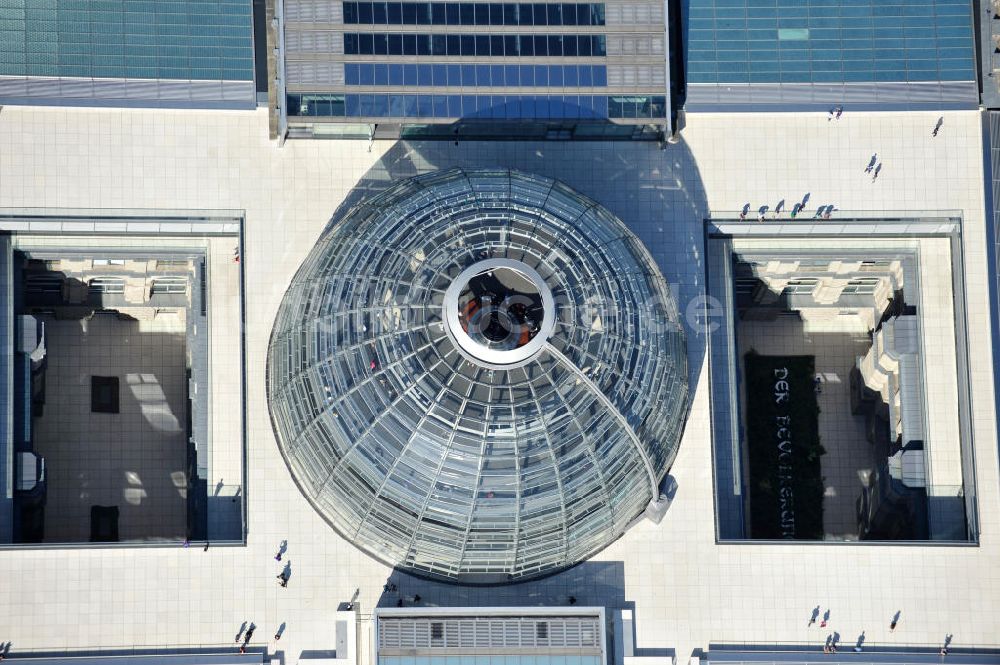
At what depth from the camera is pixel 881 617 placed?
230 feet

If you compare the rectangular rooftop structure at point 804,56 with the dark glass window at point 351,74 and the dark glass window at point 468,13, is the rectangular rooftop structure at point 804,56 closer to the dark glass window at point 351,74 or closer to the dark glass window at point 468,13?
the dark glass window at point 468,13

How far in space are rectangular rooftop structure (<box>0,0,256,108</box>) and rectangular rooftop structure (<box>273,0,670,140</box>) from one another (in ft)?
14.9

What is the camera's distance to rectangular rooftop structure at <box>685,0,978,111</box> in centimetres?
7269

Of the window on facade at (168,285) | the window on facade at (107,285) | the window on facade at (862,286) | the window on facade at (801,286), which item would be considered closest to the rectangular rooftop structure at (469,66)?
the window on facade at (168,285)

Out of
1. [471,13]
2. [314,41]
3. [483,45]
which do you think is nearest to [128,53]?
[314,41]

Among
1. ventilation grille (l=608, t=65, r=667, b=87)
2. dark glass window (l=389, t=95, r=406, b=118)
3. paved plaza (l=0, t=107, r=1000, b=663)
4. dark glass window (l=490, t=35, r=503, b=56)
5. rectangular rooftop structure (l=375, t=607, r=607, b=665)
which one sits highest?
dark glass window (l=490, t=35, r=503, b=56)

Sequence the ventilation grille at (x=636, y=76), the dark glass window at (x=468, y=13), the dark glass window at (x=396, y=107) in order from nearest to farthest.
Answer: the dark glass window at (x=396, y=107)
the dark glass window at (x=468, y=13)
the ventilation grille at (x=636, y=76)

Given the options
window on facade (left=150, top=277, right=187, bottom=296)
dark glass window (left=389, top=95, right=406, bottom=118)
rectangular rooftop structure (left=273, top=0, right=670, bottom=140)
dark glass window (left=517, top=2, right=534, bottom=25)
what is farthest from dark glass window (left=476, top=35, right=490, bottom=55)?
window on facade (left=150, top=277, right=187, bottom=296)

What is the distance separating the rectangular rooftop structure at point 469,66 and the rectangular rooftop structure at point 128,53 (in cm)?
454

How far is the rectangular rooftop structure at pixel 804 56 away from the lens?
72.7 meters

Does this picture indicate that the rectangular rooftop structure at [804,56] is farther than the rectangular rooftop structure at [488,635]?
Yes

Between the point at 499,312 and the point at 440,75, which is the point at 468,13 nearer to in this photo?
the point at 440,75

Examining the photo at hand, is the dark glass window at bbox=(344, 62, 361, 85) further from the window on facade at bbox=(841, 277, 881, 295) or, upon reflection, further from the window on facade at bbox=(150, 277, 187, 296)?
the window on facade at bbox=(841, 277, 881, 295)

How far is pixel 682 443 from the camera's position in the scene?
7044 cm
